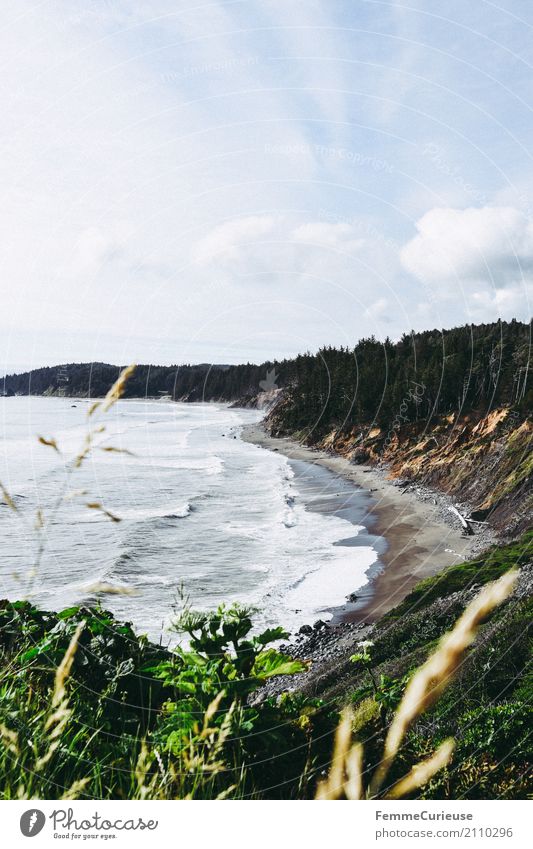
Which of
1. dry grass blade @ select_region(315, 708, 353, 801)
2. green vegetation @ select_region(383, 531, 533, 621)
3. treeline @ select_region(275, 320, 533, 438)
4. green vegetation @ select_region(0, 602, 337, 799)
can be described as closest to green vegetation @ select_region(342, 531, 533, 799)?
dry grass blade @ select_region(315, 708, 353, 801)

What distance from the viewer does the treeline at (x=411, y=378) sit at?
116 ft

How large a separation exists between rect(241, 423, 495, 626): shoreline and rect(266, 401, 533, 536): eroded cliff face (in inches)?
53.2

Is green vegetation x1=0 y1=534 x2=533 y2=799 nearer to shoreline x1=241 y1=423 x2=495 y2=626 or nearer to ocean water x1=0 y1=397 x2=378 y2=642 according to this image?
ocean water x1=0 y1=397 x2=378 y2=642

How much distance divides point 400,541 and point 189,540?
926 cm

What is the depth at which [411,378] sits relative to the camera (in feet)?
149

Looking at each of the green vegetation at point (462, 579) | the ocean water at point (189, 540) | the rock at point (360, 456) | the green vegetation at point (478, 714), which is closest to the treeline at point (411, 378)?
the rock at point (360, 456)

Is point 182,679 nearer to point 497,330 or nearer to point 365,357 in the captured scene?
point 497,330

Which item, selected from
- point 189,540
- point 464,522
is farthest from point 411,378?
point 189,540

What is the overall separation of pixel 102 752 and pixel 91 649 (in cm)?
57

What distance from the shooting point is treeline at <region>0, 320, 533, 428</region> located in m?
35.4

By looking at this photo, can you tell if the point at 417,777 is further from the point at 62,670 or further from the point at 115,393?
the point at 115,393

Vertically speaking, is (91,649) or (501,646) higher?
(91,649)

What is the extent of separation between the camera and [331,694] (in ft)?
24.0
